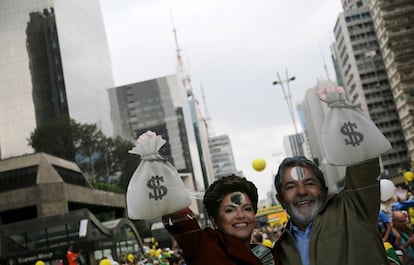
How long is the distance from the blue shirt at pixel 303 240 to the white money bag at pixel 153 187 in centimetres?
68

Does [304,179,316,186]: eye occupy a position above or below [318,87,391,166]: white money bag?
below

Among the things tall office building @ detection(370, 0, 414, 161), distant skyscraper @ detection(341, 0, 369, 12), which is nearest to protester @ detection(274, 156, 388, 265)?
tall office building @ detection(370, 0, 414, 161)

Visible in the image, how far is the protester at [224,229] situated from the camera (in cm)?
278

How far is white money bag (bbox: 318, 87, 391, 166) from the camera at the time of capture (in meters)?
2.61

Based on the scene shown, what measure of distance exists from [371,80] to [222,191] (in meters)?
87.6

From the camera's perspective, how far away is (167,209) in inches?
113

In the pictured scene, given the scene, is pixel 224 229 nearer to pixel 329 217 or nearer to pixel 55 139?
pixel 329 217

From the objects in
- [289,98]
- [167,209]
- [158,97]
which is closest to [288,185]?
[167,209]

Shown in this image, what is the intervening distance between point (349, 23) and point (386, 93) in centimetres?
1456

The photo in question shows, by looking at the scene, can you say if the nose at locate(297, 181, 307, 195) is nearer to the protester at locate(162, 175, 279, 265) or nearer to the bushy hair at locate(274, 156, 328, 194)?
the bushy hair at locate(274, 156, 328, 194)

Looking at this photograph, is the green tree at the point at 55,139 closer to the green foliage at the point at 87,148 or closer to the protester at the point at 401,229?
the green foliage at the point at 87,148

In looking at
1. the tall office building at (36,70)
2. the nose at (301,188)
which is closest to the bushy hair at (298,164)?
the nose at (301,188)

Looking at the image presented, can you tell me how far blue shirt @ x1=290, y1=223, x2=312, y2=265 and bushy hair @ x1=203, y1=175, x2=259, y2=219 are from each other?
31cm

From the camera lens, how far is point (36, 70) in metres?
61.6
